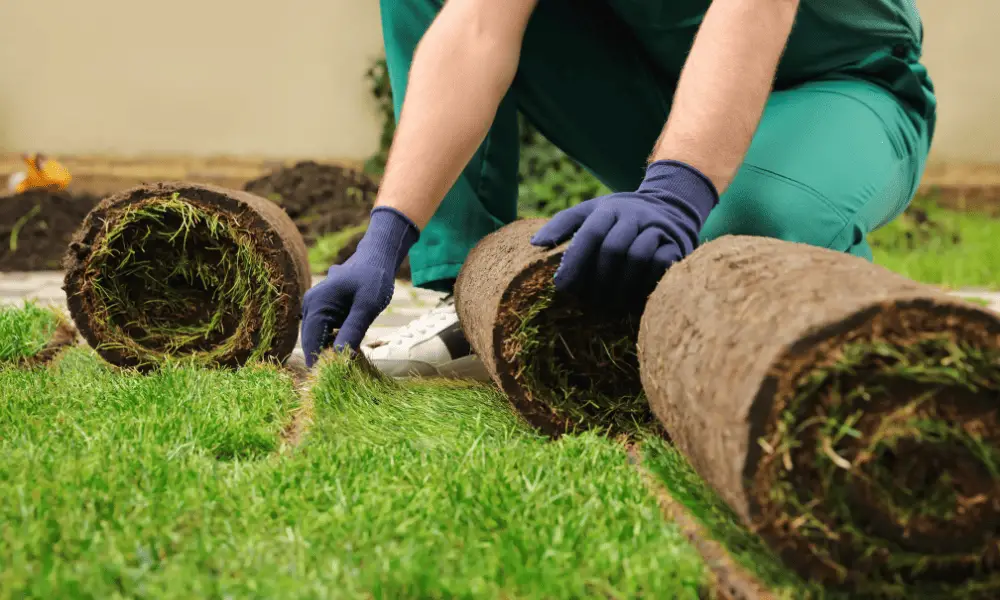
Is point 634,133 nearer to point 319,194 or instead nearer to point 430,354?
point 430,354

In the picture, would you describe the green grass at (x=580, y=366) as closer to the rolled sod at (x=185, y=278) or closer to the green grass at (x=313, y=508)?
the green grass at (x=313, y=508)

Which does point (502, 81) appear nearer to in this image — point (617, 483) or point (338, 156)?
point (617, 483)

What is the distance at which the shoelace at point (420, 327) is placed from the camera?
2.39 metres

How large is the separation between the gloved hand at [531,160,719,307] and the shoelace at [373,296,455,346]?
0.91m

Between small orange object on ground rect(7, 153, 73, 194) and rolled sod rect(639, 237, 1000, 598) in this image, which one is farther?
small orange object on ground rect(7, 153, 73, 194)

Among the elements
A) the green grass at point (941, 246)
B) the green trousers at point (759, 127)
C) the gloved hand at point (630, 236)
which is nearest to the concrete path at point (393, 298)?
the green grass at point (941, 246)

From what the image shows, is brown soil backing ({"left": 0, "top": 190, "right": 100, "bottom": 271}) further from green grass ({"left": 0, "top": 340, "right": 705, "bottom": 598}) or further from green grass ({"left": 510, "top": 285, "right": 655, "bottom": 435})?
green grass ({"left": 510, "top": 285, "right": 655, "bottom": 435})

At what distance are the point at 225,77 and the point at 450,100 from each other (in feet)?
17.1

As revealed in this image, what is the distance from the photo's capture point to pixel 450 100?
6.48ft

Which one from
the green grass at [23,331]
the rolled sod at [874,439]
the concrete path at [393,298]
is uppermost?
the rolled sod at [874,439]

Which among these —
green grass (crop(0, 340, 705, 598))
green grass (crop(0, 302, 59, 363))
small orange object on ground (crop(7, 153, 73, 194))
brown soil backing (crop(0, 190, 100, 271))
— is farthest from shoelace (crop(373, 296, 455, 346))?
small orange object on ground (crop(7, 153, 73, 194))

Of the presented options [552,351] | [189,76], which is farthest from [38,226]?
[552,351]

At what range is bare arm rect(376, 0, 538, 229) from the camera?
1.97 m

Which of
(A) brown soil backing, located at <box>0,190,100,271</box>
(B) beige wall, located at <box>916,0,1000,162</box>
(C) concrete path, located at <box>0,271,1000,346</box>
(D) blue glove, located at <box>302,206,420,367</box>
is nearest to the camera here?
(D) blue glove, located at <box>302,206,420,367</box>
